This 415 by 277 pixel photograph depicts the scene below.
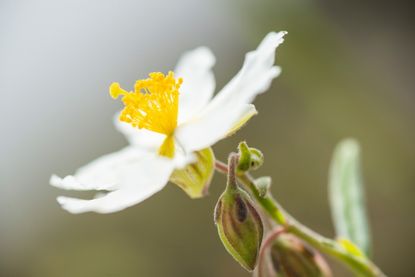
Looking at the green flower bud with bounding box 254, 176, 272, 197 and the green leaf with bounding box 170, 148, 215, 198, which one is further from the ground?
the green leaf with bounding box 170, 148, 215, 198

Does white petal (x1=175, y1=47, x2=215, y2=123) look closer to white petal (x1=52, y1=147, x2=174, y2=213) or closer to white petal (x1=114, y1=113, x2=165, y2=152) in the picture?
white petal (x1=114, y1=113, x2=165, y2=152)

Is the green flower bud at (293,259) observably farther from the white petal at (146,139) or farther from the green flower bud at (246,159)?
the white petal at (146,139)

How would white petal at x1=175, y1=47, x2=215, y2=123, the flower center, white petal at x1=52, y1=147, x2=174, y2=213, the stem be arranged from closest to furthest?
white petal at x1=52, y1=147, x2=174, y2=213
the stem
the flower center
white petal at x1=175, y1=47, x2=215, y2=123

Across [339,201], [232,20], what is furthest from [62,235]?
[339,201]

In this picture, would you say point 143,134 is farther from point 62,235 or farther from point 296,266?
point 62,235

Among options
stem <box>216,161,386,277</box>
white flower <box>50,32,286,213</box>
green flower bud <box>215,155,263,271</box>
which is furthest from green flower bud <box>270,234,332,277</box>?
white flower <box>50,32,286,213</box>

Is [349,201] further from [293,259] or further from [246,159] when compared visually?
[246,159]
